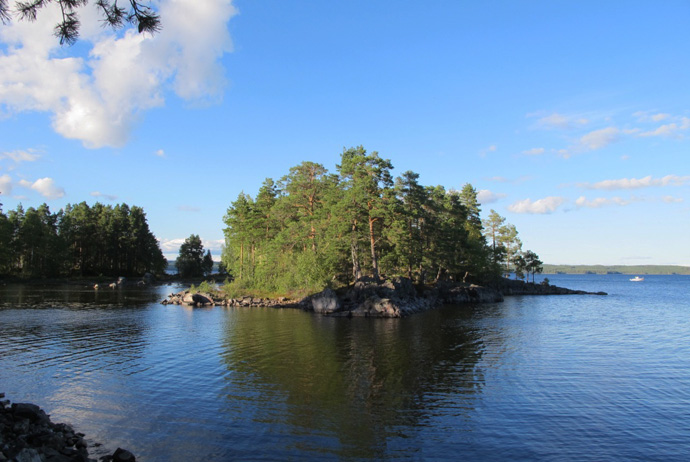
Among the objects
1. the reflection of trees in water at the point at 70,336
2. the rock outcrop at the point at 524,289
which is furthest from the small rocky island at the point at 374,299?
the rock outcrop at the point at 524,289

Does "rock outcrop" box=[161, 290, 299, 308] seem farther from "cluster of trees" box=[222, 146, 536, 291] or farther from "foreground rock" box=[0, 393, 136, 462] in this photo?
"foreground rock" box=[0, 393, 136, 462]

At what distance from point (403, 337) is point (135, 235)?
11328cm

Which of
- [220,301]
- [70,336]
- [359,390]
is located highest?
[220,301]

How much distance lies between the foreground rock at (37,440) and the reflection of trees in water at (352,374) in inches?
237

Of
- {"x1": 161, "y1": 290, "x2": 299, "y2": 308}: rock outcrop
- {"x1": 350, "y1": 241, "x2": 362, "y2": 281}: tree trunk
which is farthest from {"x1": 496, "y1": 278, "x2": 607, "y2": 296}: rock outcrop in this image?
{"x1": 161, "y1": 290, "x2": 299, "y2": 308}: rock outcrop

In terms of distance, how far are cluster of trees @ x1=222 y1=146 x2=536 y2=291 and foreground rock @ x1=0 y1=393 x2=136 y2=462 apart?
4302 centimetres

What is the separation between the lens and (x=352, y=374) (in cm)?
2241

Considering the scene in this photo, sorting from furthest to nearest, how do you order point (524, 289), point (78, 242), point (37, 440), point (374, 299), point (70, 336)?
point (78, 242), point (524, 289), point (374, 299), point (70, 336), point (37, 440)

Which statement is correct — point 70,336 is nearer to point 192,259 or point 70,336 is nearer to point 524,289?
point 524,289

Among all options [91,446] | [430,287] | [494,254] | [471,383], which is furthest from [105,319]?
[494,254]

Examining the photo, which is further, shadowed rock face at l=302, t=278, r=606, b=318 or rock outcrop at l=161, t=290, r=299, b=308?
rock outcrop at l=161, t=290, r=299, b=308

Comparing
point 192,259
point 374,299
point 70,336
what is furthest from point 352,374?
point 192,259

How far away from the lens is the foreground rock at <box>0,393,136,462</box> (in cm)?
1022

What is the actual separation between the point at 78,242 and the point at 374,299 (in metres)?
103
